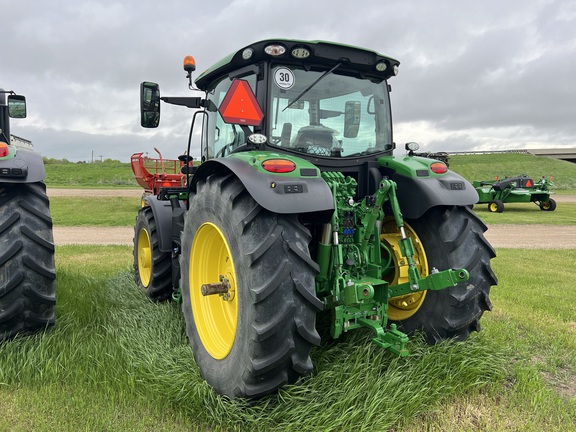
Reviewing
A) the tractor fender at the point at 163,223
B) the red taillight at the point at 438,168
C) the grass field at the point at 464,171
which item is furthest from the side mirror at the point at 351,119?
the grass field at the point at 464,171

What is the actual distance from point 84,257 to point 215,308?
5673mm

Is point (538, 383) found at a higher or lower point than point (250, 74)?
lower

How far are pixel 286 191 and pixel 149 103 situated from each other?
1.88 metres

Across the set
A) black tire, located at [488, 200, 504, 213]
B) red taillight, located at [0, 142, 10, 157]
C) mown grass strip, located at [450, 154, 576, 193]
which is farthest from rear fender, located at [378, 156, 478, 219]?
mown grass strip, located at [450, 154, 576, 193]

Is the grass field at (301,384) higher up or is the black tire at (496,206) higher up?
the black tire at (496,206)

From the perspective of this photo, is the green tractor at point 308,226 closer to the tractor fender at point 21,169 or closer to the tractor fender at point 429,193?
the tractor fender at point 429,193

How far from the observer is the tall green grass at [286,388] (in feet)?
8.17

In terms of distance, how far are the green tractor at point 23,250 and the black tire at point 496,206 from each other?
17.6m

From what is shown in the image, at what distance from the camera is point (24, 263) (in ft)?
10.3

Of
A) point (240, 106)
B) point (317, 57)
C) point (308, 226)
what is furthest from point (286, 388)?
point (317, 57)

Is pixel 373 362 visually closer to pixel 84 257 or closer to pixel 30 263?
pixel 30 263

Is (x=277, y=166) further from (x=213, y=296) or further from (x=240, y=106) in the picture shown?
(x=213, y=296)

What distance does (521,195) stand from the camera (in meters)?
17.6

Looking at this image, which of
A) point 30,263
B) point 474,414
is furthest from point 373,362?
point 30,263
